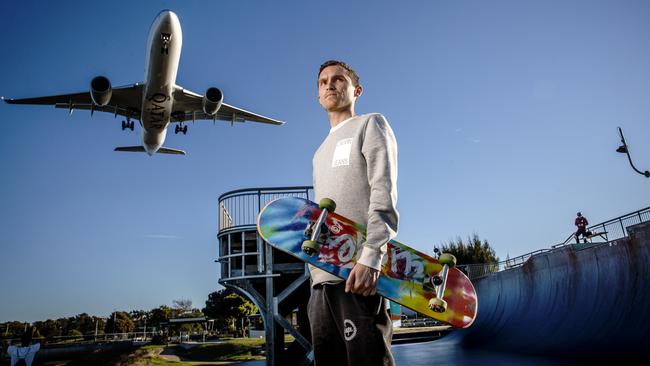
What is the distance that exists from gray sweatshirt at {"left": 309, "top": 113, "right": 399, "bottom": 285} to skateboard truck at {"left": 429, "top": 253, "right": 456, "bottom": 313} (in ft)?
1.56

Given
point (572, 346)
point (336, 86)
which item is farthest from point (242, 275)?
point (336, 86)

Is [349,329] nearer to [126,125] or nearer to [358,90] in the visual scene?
[358,90]

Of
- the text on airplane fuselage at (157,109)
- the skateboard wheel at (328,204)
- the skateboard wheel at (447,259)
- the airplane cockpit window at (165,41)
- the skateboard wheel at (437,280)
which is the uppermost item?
the airplane cockpit window at (165,41)

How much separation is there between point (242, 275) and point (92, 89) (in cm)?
1425

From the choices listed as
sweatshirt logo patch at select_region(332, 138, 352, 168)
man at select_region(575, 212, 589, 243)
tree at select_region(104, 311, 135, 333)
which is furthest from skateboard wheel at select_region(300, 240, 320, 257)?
tree at select_region(104, 311, 135, 333)

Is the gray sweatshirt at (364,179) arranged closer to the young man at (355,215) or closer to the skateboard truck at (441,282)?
the young man at (355,215)

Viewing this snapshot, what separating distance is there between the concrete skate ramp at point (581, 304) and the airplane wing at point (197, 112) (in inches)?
768

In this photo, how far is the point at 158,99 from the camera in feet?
67.2

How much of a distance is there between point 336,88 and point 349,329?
1459 mm

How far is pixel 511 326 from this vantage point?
14.3m

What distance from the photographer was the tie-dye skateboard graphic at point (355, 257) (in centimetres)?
219

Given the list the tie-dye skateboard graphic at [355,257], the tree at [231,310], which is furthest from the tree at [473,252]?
the tie-dye skateboard graphic at [355,257]

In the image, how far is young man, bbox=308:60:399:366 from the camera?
6.27ft

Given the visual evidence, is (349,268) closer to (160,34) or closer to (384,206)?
(384,206)
